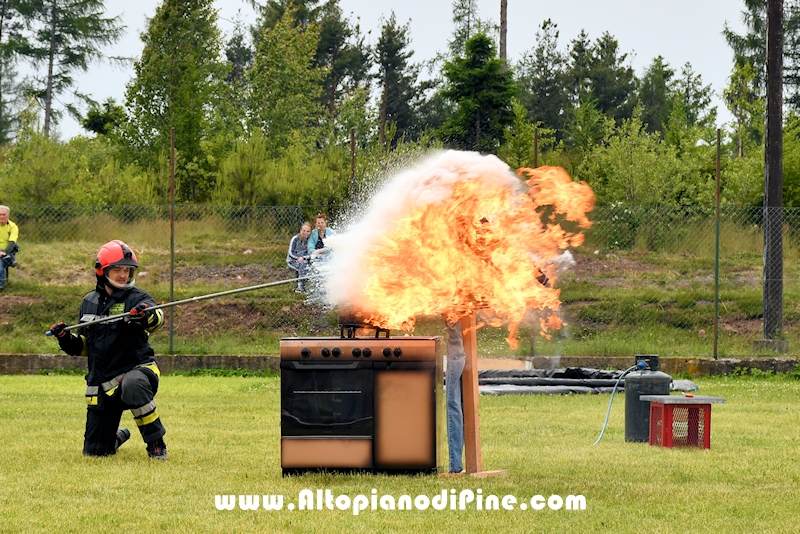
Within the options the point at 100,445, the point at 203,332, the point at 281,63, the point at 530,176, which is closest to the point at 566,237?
the point at 530,176

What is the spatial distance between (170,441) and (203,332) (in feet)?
32.3

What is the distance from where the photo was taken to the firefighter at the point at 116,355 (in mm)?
10773

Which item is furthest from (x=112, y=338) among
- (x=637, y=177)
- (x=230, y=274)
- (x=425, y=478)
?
(x=637, y=177)

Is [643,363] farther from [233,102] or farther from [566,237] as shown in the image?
[233,102]

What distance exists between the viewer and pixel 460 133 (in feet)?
87.6

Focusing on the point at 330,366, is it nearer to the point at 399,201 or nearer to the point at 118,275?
the point at 399,201

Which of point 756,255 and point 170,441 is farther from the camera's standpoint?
point 756,255

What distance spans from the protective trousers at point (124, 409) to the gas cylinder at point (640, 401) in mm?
4768

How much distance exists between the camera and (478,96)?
26531 millimetres

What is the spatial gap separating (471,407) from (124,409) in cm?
340

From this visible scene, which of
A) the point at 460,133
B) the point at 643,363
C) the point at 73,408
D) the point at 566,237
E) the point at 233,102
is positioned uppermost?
the point at 233,102

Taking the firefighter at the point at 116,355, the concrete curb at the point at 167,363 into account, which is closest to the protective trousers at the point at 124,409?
the firefighter at the point at 116,355

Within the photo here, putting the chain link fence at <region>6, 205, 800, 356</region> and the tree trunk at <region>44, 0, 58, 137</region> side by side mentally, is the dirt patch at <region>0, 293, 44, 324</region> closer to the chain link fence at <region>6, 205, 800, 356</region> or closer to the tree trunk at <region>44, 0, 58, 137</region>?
the chain link fence at <region>6, 205, 800, 356</region>

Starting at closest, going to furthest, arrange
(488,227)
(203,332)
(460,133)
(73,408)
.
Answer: (488,227), (73,408), (203,332), (460,133)
